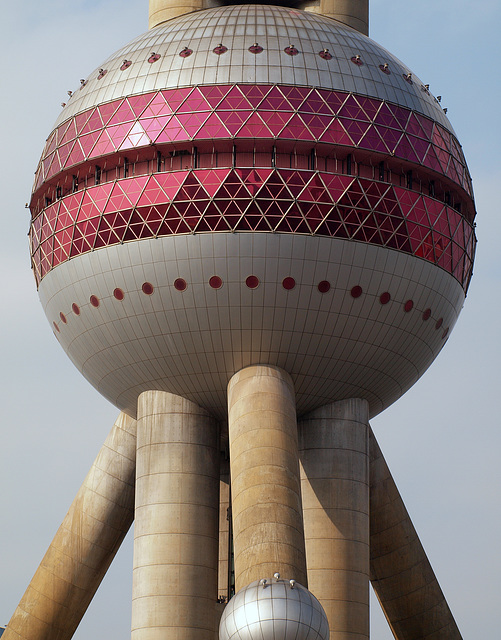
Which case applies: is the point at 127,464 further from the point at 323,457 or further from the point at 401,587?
the point at 401,587

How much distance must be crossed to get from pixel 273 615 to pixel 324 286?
1105 centimetres

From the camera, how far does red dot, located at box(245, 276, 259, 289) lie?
129 feet

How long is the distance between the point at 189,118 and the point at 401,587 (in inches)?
744

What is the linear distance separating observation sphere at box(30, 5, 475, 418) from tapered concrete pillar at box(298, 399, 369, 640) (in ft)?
3.35

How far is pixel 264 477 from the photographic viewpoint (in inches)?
1532

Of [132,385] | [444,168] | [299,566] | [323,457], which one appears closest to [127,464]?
[132,385]

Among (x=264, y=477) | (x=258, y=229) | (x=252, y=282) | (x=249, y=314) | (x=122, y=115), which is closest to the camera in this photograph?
(x=264, y=477)

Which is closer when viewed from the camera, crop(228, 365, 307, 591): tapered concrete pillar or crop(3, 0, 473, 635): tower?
crop(228, 365, 307, 591): tapered concrete pillar

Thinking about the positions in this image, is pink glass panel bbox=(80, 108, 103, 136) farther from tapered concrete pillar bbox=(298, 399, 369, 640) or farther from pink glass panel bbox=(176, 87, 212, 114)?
tapered concrete pillar bbox=(298, 399, 369, 640)

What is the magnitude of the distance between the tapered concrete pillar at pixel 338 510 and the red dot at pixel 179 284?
6824 mm

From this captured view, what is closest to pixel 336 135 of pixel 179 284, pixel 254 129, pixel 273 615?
pixel 254 129

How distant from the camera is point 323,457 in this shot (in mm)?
42469

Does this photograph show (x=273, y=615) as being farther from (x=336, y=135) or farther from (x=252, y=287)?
(x=336, y=135)

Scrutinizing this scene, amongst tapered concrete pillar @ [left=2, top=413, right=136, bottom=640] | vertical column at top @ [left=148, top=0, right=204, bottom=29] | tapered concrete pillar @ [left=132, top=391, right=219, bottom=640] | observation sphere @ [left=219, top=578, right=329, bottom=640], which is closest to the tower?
tapered concrete pillar @ [left=132, top=391, right=219, bottom=640]
